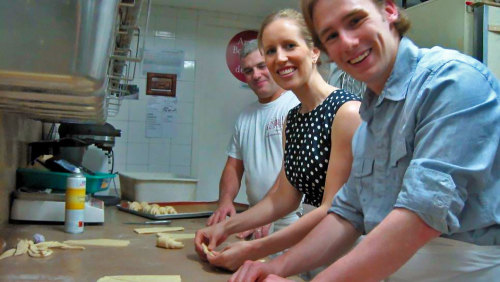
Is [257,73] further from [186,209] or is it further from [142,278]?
[142,278]

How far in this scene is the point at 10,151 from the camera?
60.3 inches

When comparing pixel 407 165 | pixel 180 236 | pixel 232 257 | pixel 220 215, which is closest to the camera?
pixel 407 165

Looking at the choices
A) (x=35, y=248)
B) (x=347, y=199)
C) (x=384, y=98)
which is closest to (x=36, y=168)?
(x=35, y=248)

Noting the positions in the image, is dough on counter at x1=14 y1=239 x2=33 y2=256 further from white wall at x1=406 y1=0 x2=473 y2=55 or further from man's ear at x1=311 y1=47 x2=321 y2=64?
white wall at x1=406 y1=0 x2=473 y2=55

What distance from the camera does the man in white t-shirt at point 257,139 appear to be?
1.95 m

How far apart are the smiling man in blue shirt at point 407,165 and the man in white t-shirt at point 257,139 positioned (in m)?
0.96

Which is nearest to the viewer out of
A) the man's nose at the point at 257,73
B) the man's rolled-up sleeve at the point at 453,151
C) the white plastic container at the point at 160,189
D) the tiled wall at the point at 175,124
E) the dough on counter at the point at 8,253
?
the man's rolled-up sleeve at the point at 453,151

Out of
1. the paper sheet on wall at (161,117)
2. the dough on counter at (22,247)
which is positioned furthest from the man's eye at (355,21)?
the paper sheet on wall at (161,117)

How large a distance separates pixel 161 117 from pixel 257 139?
1386mm

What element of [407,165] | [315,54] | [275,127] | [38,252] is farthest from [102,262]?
[275,127]

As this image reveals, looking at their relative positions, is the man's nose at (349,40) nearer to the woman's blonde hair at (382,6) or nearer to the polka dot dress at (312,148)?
the woman's blonde hair at (382,6)

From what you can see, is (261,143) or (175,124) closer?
(261,143)

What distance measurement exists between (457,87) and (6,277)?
914 millimetres

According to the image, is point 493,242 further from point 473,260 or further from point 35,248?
point 35,248
